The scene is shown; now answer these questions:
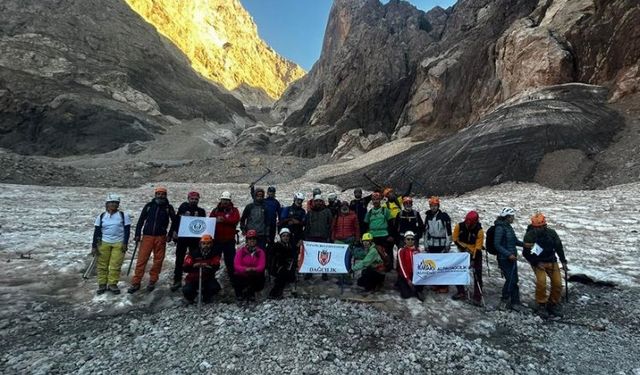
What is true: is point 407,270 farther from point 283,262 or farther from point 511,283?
point 283,262

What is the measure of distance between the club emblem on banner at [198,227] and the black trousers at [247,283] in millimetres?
1490

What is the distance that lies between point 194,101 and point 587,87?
7627cm

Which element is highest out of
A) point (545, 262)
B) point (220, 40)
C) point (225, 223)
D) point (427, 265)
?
point (220, 40)

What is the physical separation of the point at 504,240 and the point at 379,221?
2.66 m

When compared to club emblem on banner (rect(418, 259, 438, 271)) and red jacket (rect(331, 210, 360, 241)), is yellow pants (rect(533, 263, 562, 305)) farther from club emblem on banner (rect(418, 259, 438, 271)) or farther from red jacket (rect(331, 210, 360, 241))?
red jacket (rect(331, 210, 360, 241))

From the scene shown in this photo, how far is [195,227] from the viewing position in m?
8.82

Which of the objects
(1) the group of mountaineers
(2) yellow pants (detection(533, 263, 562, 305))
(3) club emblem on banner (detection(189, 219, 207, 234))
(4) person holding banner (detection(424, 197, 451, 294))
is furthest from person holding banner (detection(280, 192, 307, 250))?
(2) yellow pants (detection(533, 263, 562, 305))

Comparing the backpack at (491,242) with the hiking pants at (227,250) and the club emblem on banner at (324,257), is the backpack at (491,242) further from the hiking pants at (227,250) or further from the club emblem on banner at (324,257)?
the hiking pants at (227,250)

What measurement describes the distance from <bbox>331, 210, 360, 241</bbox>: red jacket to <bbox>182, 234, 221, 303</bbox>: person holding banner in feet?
9.04

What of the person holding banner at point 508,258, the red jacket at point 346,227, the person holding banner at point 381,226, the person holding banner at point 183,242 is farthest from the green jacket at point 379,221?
the person holding banner at point 183,242

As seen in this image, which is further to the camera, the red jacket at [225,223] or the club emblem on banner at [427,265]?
the red jacket at [225,223]

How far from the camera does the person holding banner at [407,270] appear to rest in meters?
8.31

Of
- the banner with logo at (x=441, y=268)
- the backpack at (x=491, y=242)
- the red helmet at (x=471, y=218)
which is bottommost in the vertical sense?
the banner with logo at (x=441, y=268)

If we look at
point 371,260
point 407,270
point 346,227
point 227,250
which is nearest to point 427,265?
point 407,270
